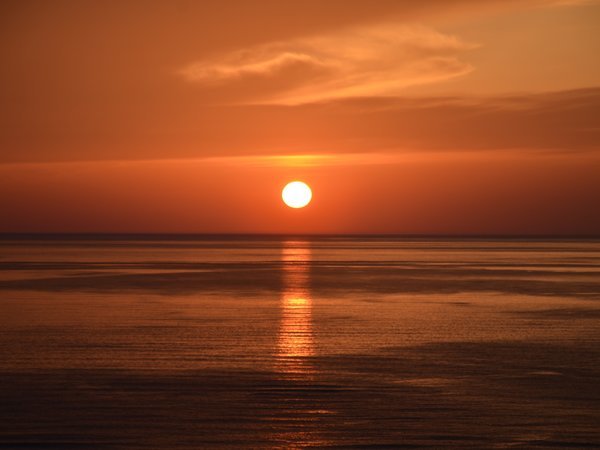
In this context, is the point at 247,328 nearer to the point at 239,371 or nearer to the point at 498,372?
the point at 239,371

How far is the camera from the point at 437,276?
184 feet

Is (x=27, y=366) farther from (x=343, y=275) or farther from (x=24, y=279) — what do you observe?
(x=343, y=275)

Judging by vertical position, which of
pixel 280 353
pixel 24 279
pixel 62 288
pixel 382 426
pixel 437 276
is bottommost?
pixel 382 426

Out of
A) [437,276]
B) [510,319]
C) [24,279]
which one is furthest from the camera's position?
[437,276]

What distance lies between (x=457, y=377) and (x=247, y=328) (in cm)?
993

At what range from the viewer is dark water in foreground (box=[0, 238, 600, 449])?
1388 centimetres

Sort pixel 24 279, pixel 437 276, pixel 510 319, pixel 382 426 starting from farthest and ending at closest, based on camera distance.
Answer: pixel 437 276
pixel 24 279
pixel 510 319
pixel 382 426

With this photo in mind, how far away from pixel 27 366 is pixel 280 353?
6066mm

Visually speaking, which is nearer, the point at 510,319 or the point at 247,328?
the point at 247,328

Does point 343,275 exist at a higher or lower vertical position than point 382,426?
higher

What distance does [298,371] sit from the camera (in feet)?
63.8

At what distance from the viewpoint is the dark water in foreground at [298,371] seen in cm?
1388

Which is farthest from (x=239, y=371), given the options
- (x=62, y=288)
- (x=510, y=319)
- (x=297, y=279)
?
(x=297, y=279)

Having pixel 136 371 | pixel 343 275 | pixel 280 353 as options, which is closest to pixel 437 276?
pixel 343 275
